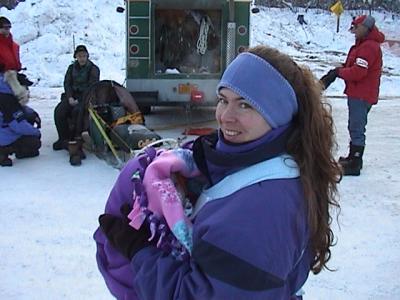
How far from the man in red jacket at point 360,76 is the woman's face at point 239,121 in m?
4.45

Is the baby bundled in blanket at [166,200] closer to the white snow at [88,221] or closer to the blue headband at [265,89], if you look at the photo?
the blue headband at [265,89]

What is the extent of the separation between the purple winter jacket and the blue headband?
18 cm

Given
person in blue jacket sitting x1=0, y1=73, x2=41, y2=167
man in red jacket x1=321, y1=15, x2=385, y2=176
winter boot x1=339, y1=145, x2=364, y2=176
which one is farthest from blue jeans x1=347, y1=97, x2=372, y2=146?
person in blue jacket sitting x1=0, y1=73, x2=41, y2=167

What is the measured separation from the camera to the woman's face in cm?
157

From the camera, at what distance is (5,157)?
21.2ft

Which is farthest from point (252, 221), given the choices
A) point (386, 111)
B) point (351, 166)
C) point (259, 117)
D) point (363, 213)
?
point (386, 111)

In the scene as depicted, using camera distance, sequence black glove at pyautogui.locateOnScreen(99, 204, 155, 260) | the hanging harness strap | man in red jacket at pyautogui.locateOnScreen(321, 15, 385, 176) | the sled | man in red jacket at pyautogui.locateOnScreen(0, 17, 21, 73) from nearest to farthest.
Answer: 1. the hanging harness strap
2. black glove at pyautogui.locateOnScreen(99, 204, 155, 260)
3. man in red jacket at pyautogui.locateOnScreen(321, 15, 385, 176)
4. the sled
5. man in red jacket at pyautogui.locateOnScreen(0, 17, 21, 73)

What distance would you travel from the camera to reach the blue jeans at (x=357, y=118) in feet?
20.1

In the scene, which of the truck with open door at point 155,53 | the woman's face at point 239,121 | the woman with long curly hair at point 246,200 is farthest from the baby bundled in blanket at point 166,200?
the truck with open door at point 155,53

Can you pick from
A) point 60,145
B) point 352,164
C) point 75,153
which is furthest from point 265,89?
point 60,145

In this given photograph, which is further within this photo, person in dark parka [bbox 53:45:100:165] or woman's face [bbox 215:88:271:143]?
person in dark parka [bbox 53:45:100:165]

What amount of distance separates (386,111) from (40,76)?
723cm

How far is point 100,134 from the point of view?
668 centimetres

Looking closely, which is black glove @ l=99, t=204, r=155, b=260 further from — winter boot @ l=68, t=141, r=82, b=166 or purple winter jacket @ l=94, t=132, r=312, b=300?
winter boot @ l=68, t=141, r=82, b=166
